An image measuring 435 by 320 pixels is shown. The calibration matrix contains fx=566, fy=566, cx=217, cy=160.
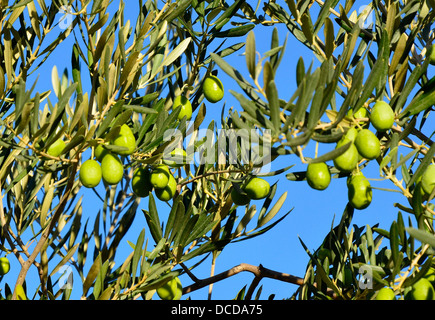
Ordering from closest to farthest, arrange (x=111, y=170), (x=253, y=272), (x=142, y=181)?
1. (x=111, y=170)
2. (x=142, y=181)
3. (x=253, y=272)

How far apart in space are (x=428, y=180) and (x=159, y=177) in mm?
915

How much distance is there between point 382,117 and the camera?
5.49 ft

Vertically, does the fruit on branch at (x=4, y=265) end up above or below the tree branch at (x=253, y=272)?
above

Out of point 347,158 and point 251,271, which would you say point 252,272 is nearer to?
point 251,271

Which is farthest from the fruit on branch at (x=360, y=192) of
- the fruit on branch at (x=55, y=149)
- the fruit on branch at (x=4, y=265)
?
the fruit on branch at (x=4, y=265)

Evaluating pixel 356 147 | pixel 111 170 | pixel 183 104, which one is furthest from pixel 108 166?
pixel 356 147

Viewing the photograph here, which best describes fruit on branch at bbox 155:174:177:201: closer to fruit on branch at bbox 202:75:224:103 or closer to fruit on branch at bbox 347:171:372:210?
fruit on branch at bbox 202:75:224:103

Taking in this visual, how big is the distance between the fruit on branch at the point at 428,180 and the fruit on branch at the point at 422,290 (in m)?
0.27

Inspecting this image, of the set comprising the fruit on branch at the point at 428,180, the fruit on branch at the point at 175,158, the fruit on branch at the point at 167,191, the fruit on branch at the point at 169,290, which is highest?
the fruit on branch at the point at 175,158

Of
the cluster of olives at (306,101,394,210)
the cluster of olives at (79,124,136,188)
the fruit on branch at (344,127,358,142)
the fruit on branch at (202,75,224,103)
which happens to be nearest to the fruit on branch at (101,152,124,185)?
the cluster of olives at (79,124,136,188)

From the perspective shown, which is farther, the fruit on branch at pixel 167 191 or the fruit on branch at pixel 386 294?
the fruit on branch at pixel 167 191

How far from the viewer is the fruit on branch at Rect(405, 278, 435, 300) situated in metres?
1.65

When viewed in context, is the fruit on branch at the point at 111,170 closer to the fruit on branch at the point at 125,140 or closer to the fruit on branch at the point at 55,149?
the fruit on branch at the point at 125,140

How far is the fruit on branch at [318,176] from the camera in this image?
168 cm
